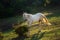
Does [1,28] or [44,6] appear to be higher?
[44,6]

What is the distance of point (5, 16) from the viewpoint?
1948 centimetres

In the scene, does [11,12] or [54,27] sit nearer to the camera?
[54,27]

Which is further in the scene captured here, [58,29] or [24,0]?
[24,0]

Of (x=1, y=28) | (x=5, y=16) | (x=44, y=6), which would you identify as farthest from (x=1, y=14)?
(x=44, y=6)

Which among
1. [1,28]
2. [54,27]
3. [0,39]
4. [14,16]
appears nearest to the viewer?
[0,39]

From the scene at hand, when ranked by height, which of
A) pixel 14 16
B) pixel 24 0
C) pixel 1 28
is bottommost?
pixel 1 28

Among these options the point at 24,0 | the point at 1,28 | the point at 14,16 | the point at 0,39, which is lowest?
the point at 0,39

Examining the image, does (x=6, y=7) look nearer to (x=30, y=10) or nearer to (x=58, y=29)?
(x=30, y=10)

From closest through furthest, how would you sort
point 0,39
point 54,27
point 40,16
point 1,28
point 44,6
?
1. point 0,39
2. point 40,16
3. point 54,27
4. point 1,28
5. point 44,6

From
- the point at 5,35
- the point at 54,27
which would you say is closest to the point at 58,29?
the point at 54,27

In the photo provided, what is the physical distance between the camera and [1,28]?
47.8ft

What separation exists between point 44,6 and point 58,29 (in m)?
12.0

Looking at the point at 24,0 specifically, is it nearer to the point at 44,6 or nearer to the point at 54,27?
the point at 44,6

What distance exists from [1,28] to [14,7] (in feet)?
17.6
